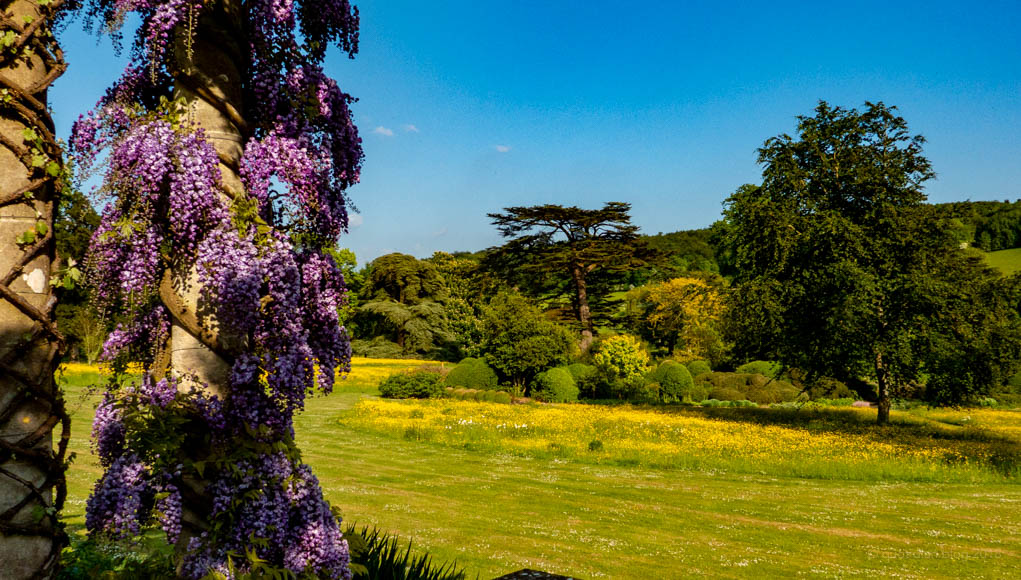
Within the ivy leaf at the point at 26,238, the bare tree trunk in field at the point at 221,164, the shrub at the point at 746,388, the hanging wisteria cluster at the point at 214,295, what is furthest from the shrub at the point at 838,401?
the ivy leaf at the point at 26,238

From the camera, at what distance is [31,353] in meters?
2.30

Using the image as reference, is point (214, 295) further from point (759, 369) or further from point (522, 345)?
point (759, 369)

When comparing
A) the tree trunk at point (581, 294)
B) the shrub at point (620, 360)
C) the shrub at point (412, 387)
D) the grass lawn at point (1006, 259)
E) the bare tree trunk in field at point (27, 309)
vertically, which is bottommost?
the shrub at point (412, 387)

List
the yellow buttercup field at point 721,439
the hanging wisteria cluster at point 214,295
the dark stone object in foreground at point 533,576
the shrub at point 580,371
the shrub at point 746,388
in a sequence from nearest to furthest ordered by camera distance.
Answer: the hanging wisteria cluster at point 214,295
the dark stone object in foreground at point 533,576
the yellow buttercup field at point 721,439
the shrub at point 580,371
the shrub at point 746,388

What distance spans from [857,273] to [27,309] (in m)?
21.9

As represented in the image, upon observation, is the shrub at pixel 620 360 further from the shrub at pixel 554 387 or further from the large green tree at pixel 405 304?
the large green tree at pixel 405 304

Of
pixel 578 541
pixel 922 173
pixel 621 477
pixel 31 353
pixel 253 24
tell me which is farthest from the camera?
pixel 922 173

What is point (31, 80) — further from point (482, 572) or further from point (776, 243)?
point (776, 243)

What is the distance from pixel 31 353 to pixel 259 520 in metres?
1.42

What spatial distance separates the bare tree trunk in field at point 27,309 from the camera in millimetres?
2238

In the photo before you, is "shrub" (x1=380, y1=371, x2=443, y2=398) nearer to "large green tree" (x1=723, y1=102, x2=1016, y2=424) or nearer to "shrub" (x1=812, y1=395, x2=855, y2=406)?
"large green tree" (x1=723, y1=102, x2=1016, y2=424)

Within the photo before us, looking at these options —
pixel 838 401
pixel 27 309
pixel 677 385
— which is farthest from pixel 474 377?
pixel 27 309

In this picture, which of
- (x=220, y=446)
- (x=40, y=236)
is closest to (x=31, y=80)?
(x=40, y=236)

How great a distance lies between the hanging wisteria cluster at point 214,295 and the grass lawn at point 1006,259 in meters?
75.7
